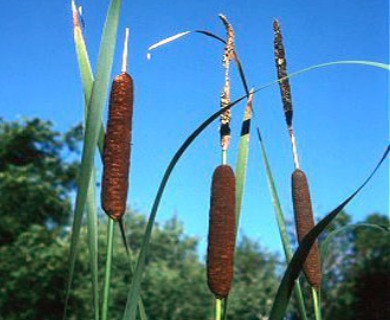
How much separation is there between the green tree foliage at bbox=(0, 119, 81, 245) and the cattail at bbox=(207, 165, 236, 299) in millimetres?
20457

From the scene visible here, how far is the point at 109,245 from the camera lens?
0.84 metres

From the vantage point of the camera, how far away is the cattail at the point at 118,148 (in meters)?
0.86

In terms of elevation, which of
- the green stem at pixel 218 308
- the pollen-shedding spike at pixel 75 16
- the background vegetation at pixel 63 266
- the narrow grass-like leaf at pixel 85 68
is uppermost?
the background vegetation at pixel 63 266

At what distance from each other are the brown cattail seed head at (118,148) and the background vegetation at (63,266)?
608 inches

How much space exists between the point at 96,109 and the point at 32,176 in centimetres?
2178

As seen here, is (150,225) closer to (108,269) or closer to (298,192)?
(108,269)

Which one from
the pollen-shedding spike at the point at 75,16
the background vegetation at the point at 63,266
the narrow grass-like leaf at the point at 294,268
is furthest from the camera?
the background vegetation at the point at 63,266

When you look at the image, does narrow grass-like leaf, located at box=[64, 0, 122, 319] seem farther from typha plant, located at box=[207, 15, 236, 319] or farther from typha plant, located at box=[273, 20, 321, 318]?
typha plant, located at box=[273, 20, 321, 318]

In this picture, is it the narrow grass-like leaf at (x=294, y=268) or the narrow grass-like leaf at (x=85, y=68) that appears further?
the narrow grass-like leaf at (x=85, y=68)

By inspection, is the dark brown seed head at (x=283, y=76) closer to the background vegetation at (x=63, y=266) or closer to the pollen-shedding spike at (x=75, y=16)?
the pollen-shedding spike at (x=75, y=16)

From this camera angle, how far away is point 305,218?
39.7 inches

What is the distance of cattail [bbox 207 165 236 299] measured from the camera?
34.4 inches

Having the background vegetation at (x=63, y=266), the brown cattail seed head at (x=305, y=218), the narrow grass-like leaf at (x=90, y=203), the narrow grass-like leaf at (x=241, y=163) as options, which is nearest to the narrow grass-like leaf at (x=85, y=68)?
the narrow grass-like leaf at (x=90, y=203)

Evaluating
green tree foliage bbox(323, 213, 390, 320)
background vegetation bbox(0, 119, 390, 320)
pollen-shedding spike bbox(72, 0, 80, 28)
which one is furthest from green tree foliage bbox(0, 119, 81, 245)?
pollen-shedding spike bbox(72, 0, 80, 28)
